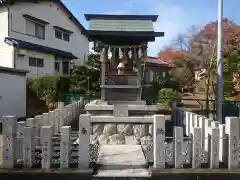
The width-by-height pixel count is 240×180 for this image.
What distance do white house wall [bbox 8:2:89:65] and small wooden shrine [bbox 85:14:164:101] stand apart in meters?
14.4

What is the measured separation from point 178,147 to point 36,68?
2084 centimetres

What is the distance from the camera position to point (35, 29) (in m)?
25.3

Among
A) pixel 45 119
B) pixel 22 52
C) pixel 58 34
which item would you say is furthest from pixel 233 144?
pixel 58 34

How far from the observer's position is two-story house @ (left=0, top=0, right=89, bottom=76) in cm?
2186

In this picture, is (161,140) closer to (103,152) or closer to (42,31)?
(103,152)

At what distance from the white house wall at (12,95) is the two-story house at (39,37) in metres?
5.16

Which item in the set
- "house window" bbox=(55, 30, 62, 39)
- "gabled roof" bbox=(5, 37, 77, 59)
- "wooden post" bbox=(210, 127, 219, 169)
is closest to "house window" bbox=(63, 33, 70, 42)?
"house window" bbox=(55, 30, 62, 39)

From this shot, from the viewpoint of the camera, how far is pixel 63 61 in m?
28.2

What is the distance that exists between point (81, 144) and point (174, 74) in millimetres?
27172

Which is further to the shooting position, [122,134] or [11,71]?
[11,71]

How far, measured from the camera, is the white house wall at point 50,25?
22.9 meters

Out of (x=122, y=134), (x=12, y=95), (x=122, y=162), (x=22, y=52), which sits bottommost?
(x=122, y=162)

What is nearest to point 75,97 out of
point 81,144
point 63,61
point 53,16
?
point 63,61

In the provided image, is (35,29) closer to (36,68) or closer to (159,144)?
(36,68)
